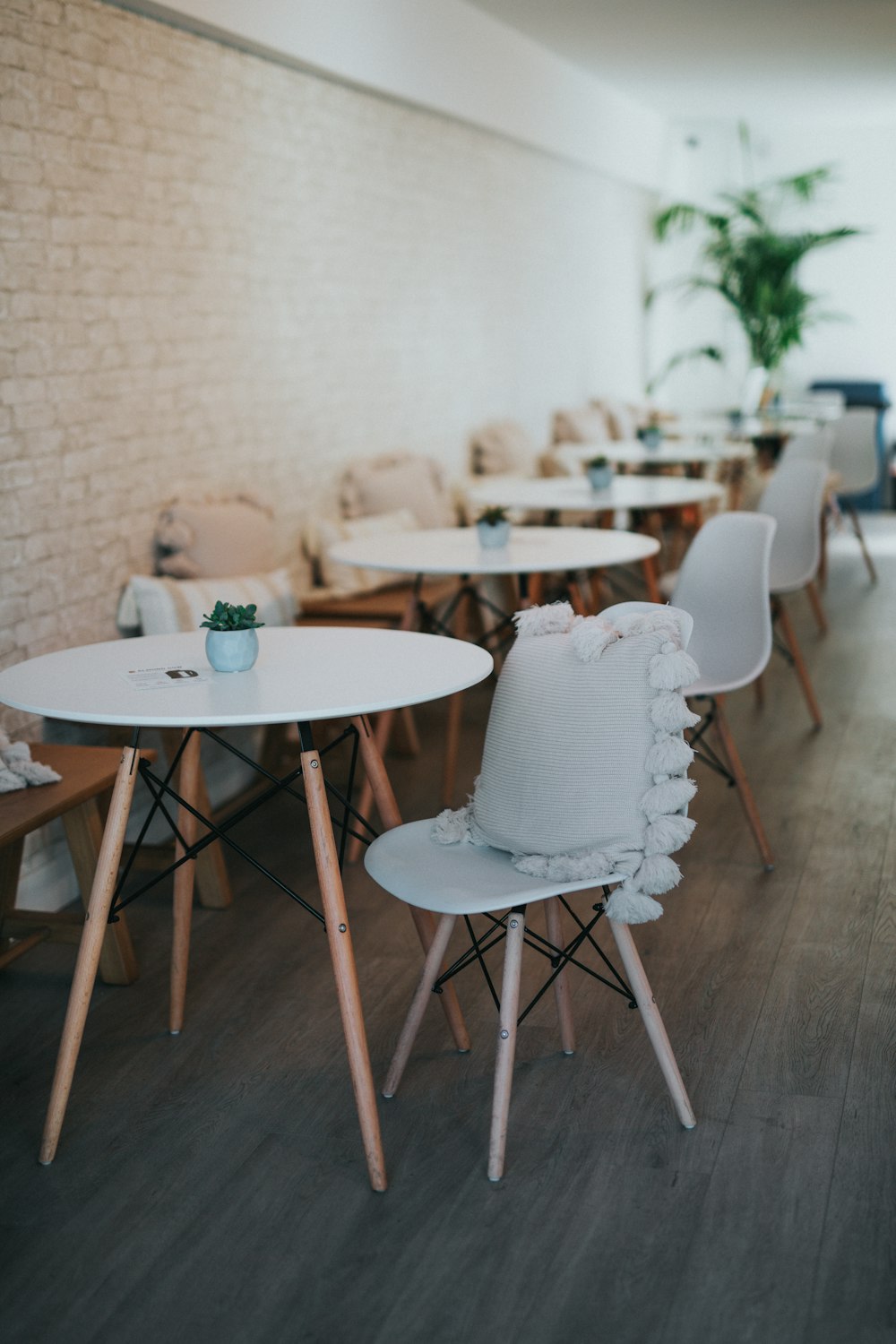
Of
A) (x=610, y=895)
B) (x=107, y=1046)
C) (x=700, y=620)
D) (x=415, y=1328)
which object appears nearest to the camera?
(x=415, y=1328)

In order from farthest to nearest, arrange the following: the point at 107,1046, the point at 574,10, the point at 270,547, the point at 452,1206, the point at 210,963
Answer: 1. the point at 574,10
2. the point at 270,547
3. the point at 210,963
4. the point at 107,1046
5. the point at 452,1206

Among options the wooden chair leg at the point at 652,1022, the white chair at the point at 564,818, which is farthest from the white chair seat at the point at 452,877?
the wooden chair leg at the point at 652,1022

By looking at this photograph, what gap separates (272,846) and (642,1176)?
1797 millimetres

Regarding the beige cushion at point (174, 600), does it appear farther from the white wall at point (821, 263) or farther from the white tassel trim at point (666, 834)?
the white wall at point (821, 263)

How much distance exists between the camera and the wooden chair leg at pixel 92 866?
2.92 meters

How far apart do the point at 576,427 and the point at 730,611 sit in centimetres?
491

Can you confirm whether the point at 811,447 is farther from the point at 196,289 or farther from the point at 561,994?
the point at 561,994

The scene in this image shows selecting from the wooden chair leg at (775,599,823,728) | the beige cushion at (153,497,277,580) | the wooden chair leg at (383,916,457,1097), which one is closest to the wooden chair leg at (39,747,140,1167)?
the wooden chair leg at (383,916,457,1097)

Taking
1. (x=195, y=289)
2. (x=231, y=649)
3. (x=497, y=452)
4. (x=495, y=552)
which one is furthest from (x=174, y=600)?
(x=497, y=452)

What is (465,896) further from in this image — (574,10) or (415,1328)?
(574,10)

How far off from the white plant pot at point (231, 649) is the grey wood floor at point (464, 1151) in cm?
79

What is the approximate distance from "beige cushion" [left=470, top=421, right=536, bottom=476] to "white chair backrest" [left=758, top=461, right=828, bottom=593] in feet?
8.03

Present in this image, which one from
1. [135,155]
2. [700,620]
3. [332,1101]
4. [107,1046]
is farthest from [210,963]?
[135,155]

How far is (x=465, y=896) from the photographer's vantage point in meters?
2.15
